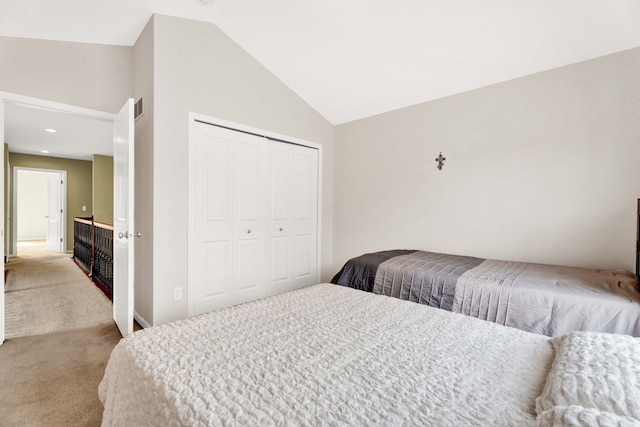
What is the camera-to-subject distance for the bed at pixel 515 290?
167 cm

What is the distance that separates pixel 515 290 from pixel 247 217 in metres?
2.47

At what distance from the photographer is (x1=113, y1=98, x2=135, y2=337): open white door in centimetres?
239

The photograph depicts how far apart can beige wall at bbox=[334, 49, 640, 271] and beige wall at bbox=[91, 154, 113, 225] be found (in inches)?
242

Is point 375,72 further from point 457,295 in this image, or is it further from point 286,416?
point 286,416

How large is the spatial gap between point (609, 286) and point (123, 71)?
13.9 ft

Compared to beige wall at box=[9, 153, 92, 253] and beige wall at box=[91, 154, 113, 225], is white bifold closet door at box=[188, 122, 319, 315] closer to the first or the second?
beige wall at box=[91, 154, 113, 225]

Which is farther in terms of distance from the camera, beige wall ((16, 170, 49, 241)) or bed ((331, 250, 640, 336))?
beige wall ((16, 170, 49, 241))

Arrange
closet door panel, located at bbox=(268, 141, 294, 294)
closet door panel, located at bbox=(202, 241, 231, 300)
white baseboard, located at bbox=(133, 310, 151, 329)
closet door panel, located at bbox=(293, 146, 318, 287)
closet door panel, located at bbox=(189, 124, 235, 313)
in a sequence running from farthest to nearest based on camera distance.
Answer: closet door panel, located at bbox=(293, 146, 318, 287) < closet door panel, located at bbox=(268, 141, 294, 294) < closet door panel, located at bbox=(202, 241, 231, 300) < closet door panel, located at bbox=(189, 124, 235, 313) < white baseboard, located at bbox=(133, 310, 151, 329)

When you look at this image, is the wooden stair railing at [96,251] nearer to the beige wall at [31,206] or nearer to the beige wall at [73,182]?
the beige wall at [73,182]

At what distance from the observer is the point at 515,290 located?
6.31ft

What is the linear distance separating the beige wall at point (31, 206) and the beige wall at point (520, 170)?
10749 mm

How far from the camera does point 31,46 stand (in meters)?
2.43

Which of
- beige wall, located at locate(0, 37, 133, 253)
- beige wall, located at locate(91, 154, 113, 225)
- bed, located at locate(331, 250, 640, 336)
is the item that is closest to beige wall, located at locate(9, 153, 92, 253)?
beige wall, located at locate(91, 154, 113, 225)

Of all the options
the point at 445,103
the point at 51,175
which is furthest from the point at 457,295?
the point at 51,175
